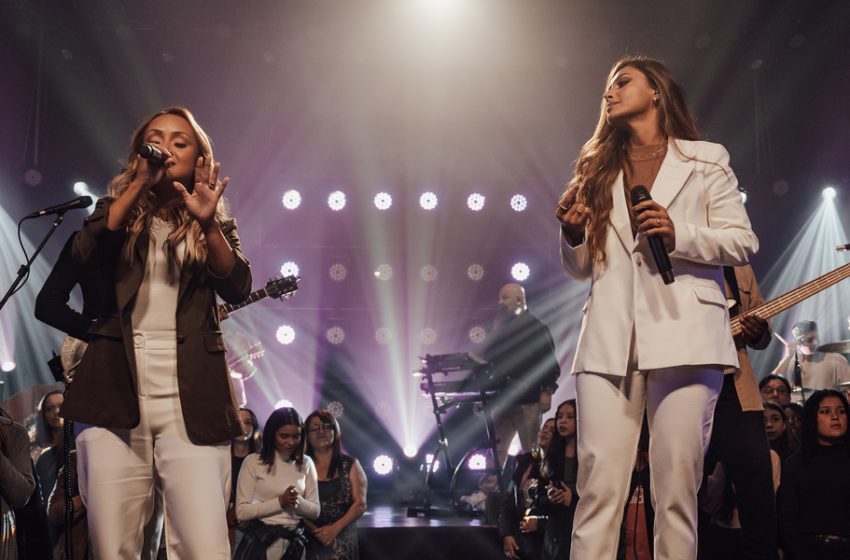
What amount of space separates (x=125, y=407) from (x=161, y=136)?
0.80 m

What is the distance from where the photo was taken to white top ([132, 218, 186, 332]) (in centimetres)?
183

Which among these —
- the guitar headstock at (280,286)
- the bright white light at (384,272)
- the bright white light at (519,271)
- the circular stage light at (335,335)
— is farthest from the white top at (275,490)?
the bright white light at (519,271)

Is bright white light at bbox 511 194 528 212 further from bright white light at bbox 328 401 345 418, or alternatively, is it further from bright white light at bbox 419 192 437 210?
bright white light at bbox 328 401 345 418

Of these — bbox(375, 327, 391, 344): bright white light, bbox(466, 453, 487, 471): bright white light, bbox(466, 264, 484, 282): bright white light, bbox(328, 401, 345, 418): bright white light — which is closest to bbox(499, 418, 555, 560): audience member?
bbox(466, 453, 487, 471): bright white light

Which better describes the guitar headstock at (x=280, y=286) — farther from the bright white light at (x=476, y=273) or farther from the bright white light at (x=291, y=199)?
the bright white light at (x=476, y=273)

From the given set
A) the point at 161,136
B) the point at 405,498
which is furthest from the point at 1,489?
the point at 405,498

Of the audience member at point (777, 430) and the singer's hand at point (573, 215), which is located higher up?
the singer's hand at point (573, 215)

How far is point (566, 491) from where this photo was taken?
4227 mm

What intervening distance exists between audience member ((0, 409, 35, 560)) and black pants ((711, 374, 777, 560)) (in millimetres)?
3070

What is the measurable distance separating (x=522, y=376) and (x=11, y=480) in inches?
166

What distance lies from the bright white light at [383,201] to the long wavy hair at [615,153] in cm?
826

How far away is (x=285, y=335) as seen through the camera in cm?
1029

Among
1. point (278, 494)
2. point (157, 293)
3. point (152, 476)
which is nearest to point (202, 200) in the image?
point (157, 293)

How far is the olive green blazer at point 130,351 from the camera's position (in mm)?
1728
